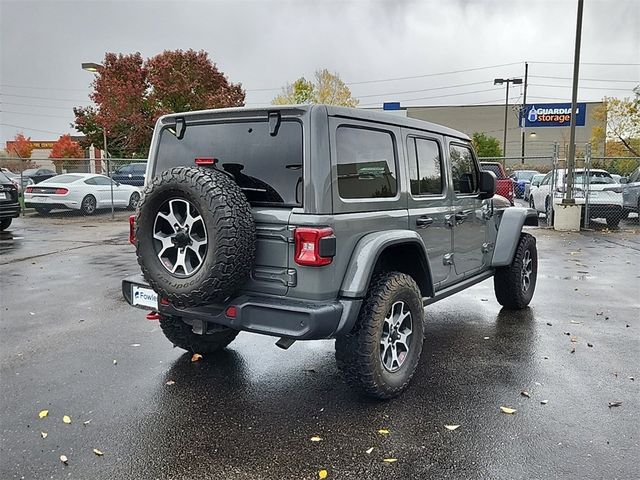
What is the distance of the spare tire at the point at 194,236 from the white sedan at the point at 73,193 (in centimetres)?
1437

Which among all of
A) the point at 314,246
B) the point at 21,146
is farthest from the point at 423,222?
the point at 21,146

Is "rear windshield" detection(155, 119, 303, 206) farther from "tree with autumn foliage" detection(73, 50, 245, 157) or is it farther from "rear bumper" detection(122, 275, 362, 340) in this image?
"tree with autumn foliage" detection(73, 50, 245, 157)

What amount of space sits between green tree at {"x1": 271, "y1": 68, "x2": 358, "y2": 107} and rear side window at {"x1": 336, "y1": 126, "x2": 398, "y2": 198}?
3064 cm

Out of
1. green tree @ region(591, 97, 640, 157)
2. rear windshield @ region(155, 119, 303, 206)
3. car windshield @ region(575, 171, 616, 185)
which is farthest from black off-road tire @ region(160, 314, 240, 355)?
green tree @ region(591, 97, 640, 157)

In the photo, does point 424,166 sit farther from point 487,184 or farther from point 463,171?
point 487,184

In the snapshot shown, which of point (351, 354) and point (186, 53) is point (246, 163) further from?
point (186, 53)

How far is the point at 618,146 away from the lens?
32.6m

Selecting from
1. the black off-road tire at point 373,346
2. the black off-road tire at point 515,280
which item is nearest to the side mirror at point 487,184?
the black off-road tire at point 515,280

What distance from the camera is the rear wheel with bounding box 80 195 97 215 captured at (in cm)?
1715

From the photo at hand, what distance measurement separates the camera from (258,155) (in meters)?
3.51

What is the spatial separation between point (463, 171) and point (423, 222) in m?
1.18

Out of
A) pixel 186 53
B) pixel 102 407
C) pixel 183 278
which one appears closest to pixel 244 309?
pixel 183 278

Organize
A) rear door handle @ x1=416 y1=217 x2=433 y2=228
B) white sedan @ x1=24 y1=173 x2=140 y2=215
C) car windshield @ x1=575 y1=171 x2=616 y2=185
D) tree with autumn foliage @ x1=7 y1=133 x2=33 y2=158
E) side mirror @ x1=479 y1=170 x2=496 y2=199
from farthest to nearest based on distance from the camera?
tree with autumn foliage @ x1=7 y1=133 x2=33 y2=158, white sedan @ x1=24 y1=173 x2=140 y2=215, car windshield @ x1=575 y1=171 x2=616 y2=185, side mirror @ x1=479 y1=170 x2=496 y2=199, rear door handle @ x1=416 y1=217 x2=433 y2=228

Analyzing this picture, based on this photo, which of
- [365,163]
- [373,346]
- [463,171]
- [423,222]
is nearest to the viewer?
[373,346]
